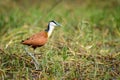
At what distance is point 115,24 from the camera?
10148mm

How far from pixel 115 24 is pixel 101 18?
0.81m

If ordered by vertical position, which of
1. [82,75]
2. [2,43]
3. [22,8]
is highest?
[22,8]

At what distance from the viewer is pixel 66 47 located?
812cm

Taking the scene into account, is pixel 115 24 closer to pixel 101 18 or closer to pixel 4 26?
pixel 101 18

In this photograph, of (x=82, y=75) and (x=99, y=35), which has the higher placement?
(x=99, y=35)

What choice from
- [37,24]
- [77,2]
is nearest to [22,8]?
[77,2]

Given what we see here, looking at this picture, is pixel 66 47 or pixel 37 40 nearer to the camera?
pixel 37 40

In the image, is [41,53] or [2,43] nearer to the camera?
[41,53]

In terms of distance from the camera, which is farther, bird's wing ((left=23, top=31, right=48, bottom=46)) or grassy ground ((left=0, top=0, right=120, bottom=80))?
bird's wing ((left=23, top=31, right=48, bottom=46))

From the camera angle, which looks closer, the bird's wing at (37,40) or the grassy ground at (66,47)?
the grassy ground at (66,47)

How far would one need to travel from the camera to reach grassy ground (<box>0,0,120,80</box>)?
739 centimetres

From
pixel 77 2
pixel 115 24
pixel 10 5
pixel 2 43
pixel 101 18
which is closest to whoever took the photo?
pixel 2 43

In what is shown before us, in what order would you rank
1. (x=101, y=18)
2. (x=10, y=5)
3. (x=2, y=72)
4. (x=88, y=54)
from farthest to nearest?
1. (x=10, y=5)
2. (x=101, y=18)
3. (x=88, y=54)
4. (x=2, y=72)

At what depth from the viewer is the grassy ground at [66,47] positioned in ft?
24.3
